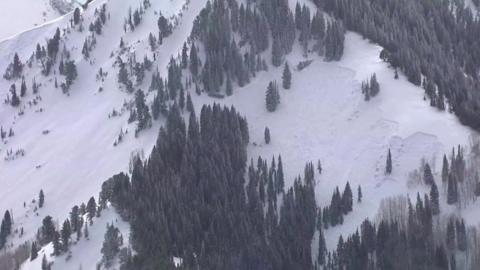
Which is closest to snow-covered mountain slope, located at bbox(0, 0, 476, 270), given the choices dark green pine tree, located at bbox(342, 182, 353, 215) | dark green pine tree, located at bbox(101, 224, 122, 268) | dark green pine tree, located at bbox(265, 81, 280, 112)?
dark green pine tree, located at bbox(342, 182, 353, 215)

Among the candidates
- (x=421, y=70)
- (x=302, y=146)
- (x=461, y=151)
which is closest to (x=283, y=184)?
(x=302, y=146)

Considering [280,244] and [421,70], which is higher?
[421,70]

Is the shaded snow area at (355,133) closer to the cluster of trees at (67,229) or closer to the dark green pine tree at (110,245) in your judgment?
the cluster of trees at (67,229)

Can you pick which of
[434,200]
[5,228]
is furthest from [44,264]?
[434,200]

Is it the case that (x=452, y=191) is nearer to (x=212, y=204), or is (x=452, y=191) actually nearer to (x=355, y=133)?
(x=355, y=133)

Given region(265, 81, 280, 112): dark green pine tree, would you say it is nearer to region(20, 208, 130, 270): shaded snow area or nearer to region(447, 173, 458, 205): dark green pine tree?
region(20, 208, 130, 270): shaded snow area

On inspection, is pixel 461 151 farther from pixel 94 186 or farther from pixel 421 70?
pixel 94 186
